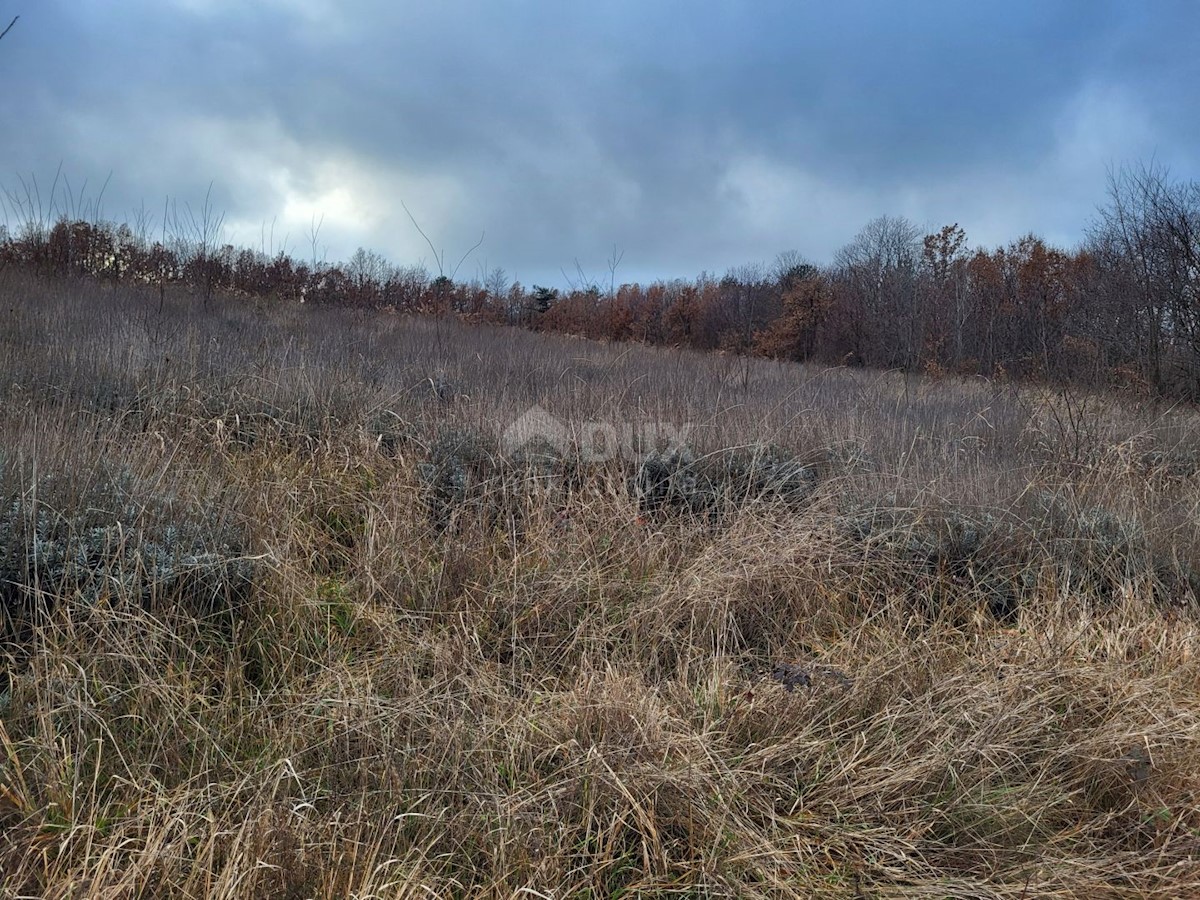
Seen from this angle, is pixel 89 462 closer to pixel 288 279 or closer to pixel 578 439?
pixel 578 439

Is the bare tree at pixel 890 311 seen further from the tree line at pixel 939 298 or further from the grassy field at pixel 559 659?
the grassy field at pixel 559 659

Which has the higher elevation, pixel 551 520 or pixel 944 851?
pixel 551 520

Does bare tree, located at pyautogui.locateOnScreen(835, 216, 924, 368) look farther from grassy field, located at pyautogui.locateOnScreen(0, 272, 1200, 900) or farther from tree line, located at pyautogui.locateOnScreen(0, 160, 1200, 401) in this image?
grassy field, located at pyautogui.locateOnScreen(0, 272, 1200, 900)

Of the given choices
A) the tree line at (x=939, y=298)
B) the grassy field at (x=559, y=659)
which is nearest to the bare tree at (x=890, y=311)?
the tree line at (x=939, y=298)

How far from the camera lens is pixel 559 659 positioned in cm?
238

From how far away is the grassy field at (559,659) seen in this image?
1.56 m

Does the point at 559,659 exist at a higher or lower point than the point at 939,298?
lower

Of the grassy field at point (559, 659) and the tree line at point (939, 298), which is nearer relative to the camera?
the grassy field at point (559, 659)

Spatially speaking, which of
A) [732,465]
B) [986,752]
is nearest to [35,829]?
[986,752]

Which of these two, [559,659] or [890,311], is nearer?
[559,659]

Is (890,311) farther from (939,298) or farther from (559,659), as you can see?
(559,659)

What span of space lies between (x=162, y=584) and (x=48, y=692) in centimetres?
52

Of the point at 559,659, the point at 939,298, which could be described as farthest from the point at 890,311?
the point at 559,659

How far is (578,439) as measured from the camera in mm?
4133
